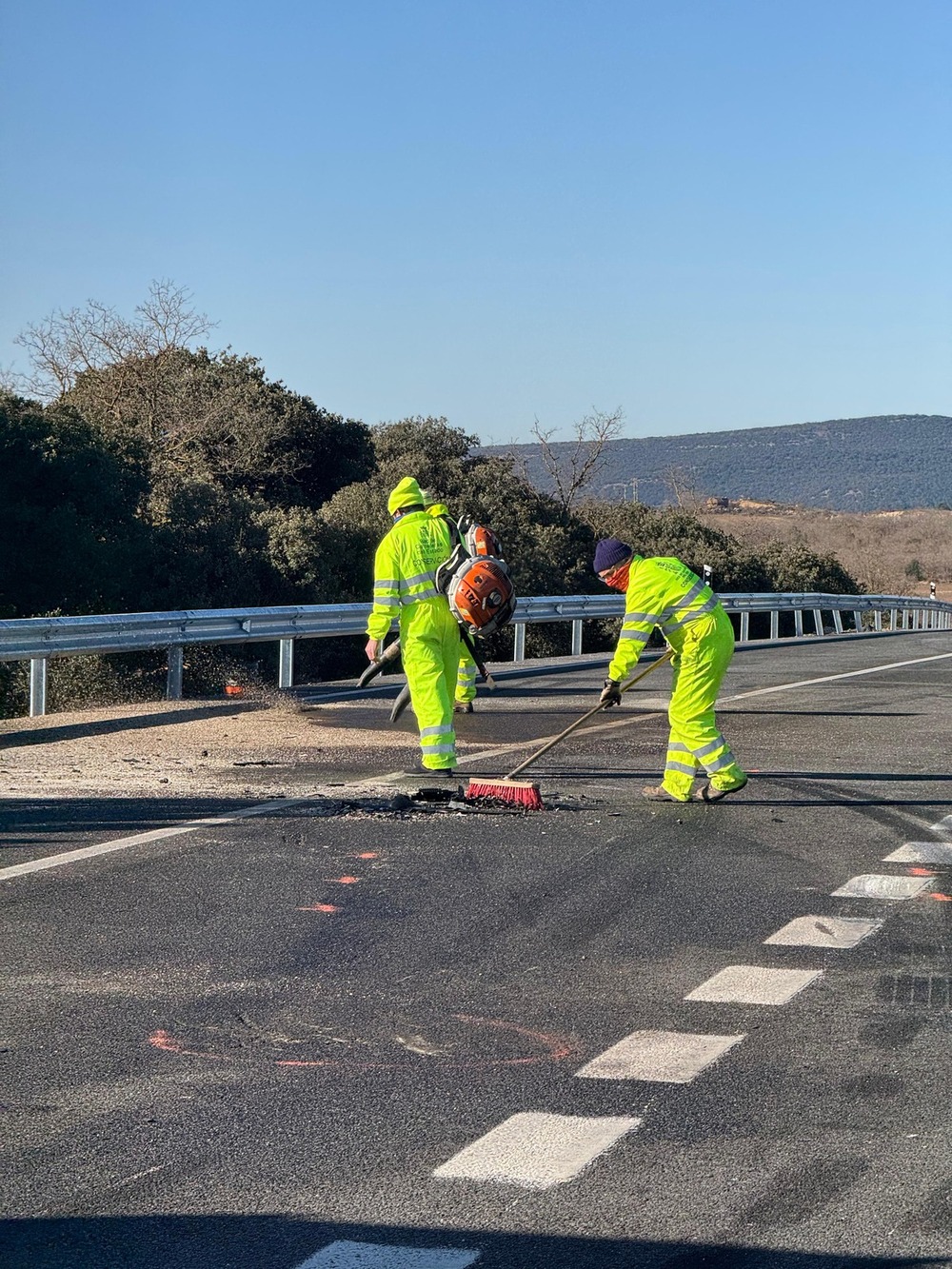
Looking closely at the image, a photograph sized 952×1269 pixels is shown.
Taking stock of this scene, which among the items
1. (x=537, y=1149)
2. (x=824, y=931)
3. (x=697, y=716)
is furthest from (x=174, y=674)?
(x=537, y=1149)

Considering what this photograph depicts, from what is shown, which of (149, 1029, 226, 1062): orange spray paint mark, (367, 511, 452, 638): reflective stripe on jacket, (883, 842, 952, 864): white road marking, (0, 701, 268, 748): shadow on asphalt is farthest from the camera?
(0, 701, 268, 748): shadow on asphalt

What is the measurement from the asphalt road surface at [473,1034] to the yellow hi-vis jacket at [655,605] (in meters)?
0.91

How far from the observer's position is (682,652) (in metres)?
9.96

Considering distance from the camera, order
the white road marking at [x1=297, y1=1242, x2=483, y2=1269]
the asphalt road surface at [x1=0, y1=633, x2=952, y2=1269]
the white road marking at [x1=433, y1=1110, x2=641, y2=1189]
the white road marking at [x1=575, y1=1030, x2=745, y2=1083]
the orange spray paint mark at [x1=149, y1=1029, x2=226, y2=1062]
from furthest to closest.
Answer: the orange spray paint mark at [x1=149, y1=1029, x2=226, y2=1062] < the white road marking at [x1=575, y1=1030, x2=745, y2=1083] < the white road marking at [x1=433, y1=1110, x2=641, y2=1189] < the asphalt road surface at [x1=0, y1=633, x2=952, y2=1269] < the white road marking at [x1=297, y1=1242, x2=483, y2=1269]

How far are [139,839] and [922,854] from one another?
3.92 metres

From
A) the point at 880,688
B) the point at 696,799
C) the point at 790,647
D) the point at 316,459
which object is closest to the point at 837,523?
the point at 316,459

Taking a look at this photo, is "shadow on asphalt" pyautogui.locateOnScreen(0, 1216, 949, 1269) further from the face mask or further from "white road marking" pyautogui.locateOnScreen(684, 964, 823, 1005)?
the face mask

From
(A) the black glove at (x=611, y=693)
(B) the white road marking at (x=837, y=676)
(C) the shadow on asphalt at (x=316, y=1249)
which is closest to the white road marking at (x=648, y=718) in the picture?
(B) the white road marking at (x=837, y=676)

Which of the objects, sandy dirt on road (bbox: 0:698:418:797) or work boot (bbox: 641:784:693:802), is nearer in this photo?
work boot (bbox: 641:784:693:802)

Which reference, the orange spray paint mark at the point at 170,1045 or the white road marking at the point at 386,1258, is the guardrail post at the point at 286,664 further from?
the white road marking at the point at 386,1258

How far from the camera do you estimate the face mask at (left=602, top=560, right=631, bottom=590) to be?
9.91 metres

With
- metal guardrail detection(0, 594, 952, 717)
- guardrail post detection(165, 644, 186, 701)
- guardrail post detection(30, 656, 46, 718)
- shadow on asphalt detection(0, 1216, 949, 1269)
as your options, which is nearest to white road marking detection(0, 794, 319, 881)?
shadow on asphalt detection(0, 1216, 949, 1269)

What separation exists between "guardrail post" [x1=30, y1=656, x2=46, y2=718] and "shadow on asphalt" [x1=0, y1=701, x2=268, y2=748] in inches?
25.3

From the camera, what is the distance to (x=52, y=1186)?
4039 mm
